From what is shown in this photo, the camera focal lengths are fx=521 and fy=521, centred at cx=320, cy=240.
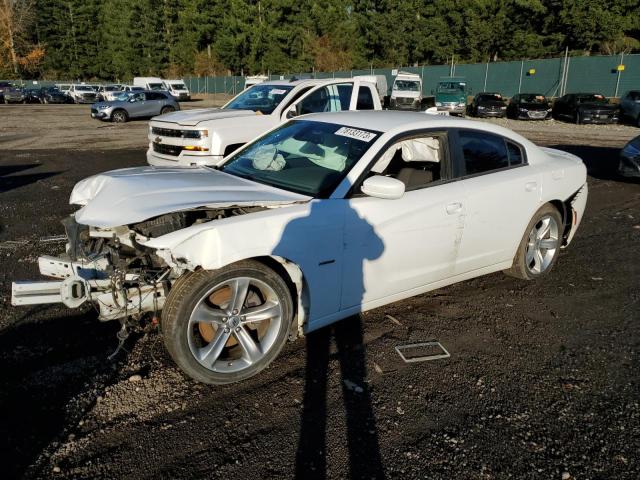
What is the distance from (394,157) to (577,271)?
249 cm

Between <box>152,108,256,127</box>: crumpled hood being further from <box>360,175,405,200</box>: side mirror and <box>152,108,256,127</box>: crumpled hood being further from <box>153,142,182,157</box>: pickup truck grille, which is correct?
<box>360,175,405,200</box>: side mirror

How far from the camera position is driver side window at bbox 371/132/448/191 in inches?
165

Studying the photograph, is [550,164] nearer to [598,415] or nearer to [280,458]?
[598,415]

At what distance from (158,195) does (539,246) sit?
12.0 feet

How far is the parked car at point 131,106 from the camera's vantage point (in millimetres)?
26406

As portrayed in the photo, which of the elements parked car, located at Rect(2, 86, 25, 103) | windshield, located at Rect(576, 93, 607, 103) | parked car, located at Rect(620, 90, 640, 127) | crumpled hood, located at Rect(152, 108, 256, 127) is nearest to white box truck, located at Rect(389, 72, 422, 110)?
windshield, located at Rect(576, 93, 607, 103)

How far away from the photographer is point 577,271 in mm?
5523

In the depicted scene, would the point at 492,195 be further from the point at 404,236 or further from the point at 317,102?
the point at 317,102

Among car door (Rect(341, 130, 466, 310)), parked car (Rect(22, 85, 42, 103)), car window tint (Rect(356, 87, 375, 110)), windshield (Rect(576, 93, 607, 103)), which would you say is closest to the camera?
car door (Rect(341, 130, 466, 310))

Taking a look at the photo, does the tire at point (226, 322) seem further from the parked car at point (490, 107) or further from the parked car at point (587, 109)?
the parked car at point (490, 107)

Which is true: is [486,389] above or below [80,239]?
below

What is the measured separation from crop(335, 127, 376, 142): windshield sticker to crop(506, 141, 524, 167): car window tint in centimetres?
156

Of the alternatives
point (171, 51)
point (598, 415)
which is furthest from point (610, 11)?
point (171, 51)

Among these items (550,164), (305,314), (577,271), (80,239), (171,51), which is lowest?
(577,271)
